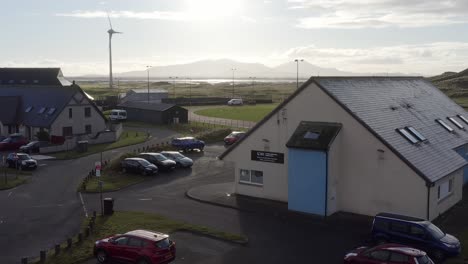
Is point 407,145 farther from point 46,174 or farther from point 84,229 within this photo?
point 46,174

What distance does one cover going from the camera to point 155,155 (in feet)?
159

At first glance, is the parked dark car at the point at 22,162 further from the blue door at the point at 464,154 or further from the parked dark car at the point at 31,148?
the blue door at the point at 464,154

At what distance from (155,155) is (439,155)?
82.3 ft

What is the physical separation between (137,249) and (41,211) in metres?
14.4

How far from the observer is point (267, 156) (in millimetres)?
36250

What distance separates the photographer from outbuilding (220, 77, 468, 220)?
3122 centimetres

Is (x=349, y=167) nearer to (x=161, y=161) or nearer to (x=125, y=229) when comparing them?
(x=125, y=229)

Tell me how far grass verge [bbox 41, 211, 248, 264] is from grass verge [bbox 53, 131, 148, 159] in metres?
26.1

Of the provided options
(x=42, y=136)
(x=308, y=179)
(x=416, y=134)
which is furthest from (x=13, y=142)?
(x=416, y=134)

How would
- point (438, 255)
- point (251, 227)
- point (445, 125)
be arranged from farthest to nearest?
point (445, 125)
point (251, 227)
point (438, 255)

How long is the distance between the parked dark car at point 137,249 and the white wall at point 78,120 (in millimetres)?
45003

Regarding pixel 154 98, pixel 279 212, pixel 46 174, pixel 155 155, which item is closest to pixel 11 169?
pixel 46 174

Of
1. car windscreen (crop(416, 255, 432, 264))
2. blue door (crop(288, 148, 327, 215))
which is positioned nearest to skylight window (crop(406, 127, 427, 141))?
blue door (crop(288, 148, 327, 215))

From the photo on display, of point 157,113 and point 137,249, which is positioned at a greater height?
point 157,113
